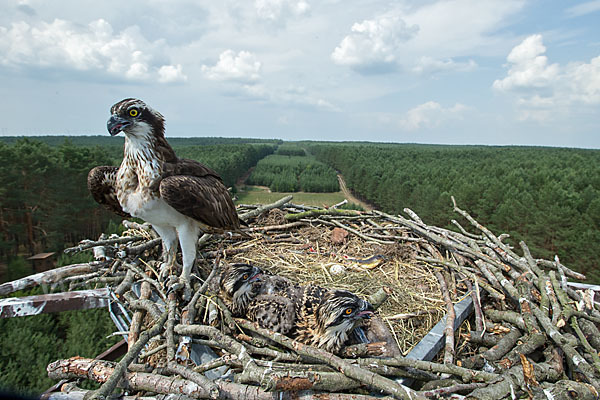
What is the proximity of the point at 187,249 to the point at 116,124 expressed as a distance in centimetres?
134

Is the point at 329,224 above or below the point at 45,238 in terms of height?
above

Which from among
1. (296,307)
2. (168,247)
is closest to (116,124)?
(168,247)

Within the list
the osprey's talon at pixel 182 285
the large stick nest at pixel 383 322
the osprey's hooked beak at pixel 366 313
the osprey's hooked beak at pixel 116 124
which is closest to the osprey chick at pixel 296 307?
the osprey's hooked beak at pixel 366 313

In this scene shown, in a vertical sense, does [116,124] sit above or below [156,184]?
above

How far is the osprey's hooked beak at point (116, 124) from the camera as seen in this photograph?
284 cm

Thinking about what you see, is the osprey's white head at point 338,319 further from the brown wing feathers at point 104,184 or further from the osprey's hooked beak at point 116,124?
the brown wing feathers at point 104,184

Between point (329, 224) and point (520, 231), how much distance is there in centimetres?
1944

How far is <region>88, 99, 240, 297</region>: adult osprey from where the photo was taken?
2.95 metres

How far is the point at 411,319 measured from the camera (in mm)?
3385

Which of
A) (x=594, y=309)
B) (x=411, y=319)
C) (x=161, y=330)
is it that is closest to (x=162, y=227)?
(x=161, y=330)

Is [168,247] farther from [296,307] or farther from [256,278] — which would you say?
[296,307]

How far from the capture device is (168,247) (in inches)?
148

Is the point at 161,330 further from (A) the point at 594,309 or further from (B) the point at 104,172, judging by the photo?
(A) the point at 594,309

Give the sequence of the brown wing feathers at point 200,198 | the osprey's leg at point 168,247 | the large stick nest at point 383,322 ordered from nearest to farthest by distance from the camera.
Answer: the large stick nest at point 383,322 → the brown wing feathers at point 200,198 → the osprey's leg at point 168,247
